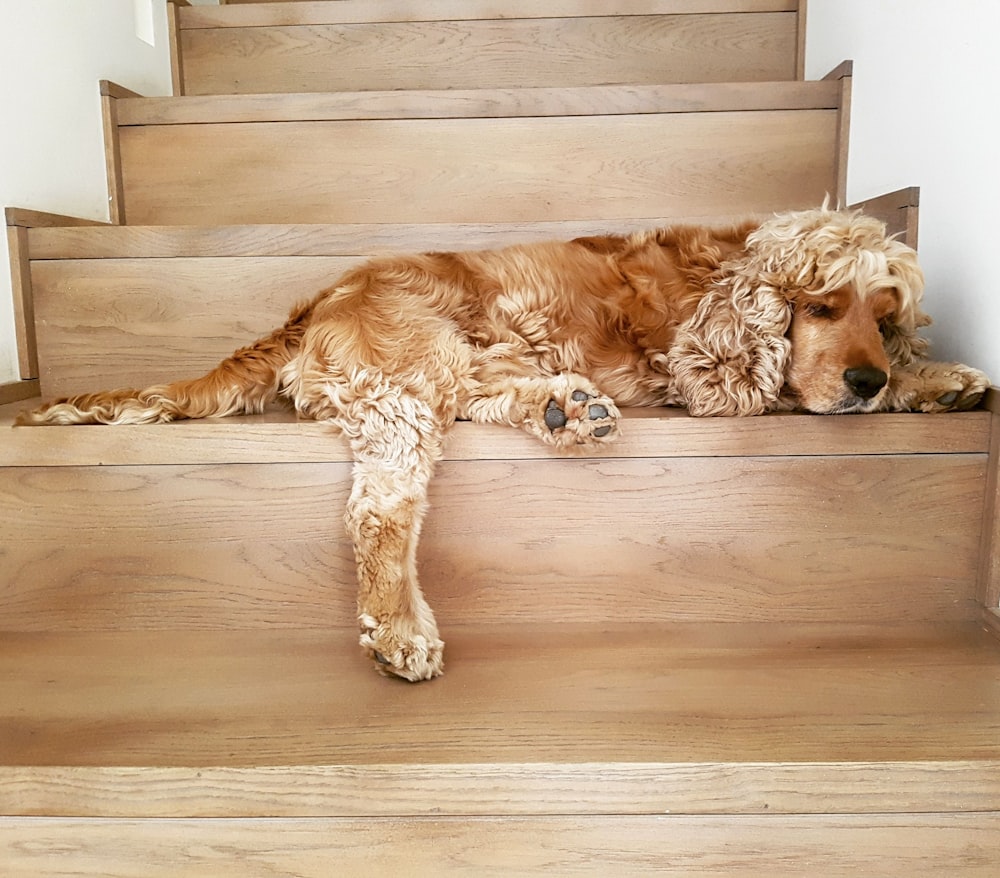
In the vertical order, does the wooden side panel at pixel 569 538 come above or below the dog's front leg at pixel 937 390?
below

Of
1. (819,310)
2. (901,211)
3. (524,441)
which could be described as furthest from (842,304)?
(524,441)

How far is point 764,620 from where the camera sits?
1412mm

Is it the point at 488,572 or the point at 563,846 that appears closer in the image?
the point at 563,846

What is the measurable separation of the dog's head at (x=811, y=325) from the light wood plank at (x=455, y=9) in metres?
1.30

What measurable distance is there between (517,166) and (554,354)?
785 mm

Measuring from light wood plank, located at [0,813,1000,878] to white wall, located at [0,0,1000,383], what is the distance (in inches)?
35.0

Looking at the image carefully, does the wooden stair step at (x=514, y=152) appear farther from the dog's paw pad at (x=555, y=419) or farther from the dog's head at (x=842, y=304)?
the dog's paw pad at (x=555, y=419)

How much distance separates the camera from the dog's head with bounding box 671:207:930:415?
1466mm

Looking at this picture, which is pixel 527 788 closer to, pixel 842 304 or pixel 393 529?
pixel 393 529

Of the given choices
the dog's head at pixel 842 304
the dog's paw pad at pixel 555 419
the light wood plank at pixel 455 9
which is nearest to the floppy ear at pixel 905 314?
the dog's head at pixel 842 304

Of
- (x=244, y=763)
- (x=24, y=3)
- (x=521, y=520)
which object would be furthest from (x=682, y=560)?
(x=24, y=3)

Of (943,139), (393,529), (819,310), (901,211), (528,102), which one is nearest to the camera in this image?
(393,529)

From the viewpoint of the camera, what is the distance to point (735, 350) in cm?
154

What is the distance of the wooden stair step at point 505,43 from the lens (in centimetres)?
252
